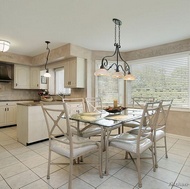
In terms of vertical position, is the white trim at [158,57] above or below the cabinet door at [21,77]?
above

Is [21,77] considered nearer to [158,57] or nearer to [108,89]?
[108,89]

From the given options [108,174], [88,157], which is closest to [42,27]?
[88,157]

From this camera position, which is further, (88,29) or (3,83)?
(3,83)

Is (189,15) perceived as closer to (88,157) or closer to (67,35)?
(67,35)

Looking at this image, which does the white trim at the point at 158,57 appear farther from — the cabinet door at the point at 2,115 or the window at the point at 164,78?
the cabinet door at the point at 2,115

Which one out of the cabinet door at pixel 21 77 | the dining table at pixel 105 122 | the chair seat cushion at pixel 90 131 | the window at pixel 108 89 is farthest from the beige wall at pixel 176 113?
the cabinet door at pixel 21 77

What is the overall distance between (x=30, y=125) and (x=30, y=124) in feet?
0.07

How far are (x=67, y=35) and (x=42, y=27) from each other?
0.56 metres

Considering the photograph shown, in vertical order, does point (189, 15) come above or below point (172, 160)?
above

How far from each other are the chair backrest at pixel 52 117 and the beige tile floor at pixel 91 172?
57 centimetres

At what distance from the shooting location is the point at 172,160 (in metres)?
Answer: 2.33

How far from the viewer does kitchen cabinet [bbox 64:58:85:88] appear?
151 inches

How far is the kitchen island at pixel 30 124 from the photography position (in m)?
2.97

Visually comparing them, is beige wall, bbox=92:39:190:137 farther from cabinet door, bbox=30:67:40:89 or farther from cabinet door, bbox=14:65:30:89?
cabinet door, bbox=14:65:30:89
